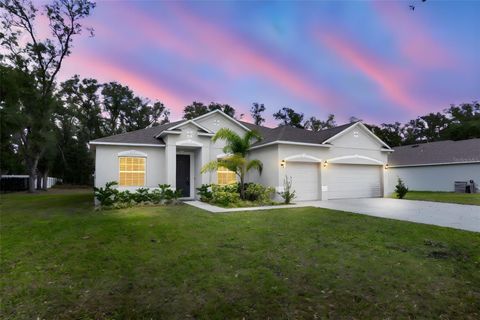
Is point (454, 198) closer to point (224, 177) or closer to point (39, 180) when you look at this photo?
point (224, 177)

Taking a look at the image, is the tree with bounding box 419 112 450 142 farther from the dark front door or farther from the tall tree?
the dark front door

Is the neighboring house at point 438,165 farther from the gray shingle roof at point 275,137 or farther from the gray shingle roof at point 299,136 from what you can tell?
the gray shingle roof at point 275,137

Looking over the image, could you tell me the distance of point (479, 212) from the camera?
1052cm

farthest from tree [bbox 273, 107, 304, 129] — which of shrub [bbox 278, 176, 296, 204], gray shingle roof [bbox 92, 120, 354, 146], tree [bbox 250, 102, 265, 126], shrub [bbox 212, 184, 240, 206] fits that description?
shrub [bbox 212, 184, 240, 206]

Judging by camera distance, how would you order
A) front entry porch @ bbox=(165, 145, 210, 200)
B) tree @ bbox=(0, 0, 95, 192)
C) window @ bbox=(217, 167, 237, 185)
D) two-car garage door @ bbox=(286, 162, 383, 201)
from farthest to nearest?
tree @ bbox=(0, 0, 95, 192) → window @ bbox=(217, 167, 237, 185) → front entry porch @ bbox=(165, 145, 210, 200) → two-car garage door @ bbox=(286, 162, 383, 201)

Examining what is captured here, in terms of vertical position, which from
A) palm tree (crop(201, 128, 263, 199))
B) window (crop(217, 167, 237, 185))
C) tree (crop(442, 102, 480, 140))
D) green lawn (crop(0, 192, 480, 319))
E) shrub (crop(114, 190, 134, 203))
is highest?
tree (crop(442, 102, 480, 140))

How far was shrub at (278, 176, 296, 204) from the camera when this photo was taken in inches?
555

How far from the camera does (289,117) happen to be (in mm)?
41562

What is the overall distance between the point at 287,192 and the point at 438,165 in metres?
17.6

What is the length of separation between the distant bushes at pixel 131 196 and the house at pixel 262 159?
73 centimetres

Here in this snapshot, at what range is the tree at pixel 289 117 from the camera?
41.1 metres

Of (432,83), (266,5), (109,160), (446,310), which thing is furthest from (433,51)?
(109,160)

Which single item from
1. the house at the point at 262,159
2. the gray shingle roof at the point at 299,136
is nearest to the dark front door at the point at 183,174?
the house at the point at 262,159

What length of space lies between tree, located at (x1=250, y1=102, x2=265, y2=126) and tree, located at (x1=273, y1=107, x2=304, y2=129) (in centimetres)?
208
